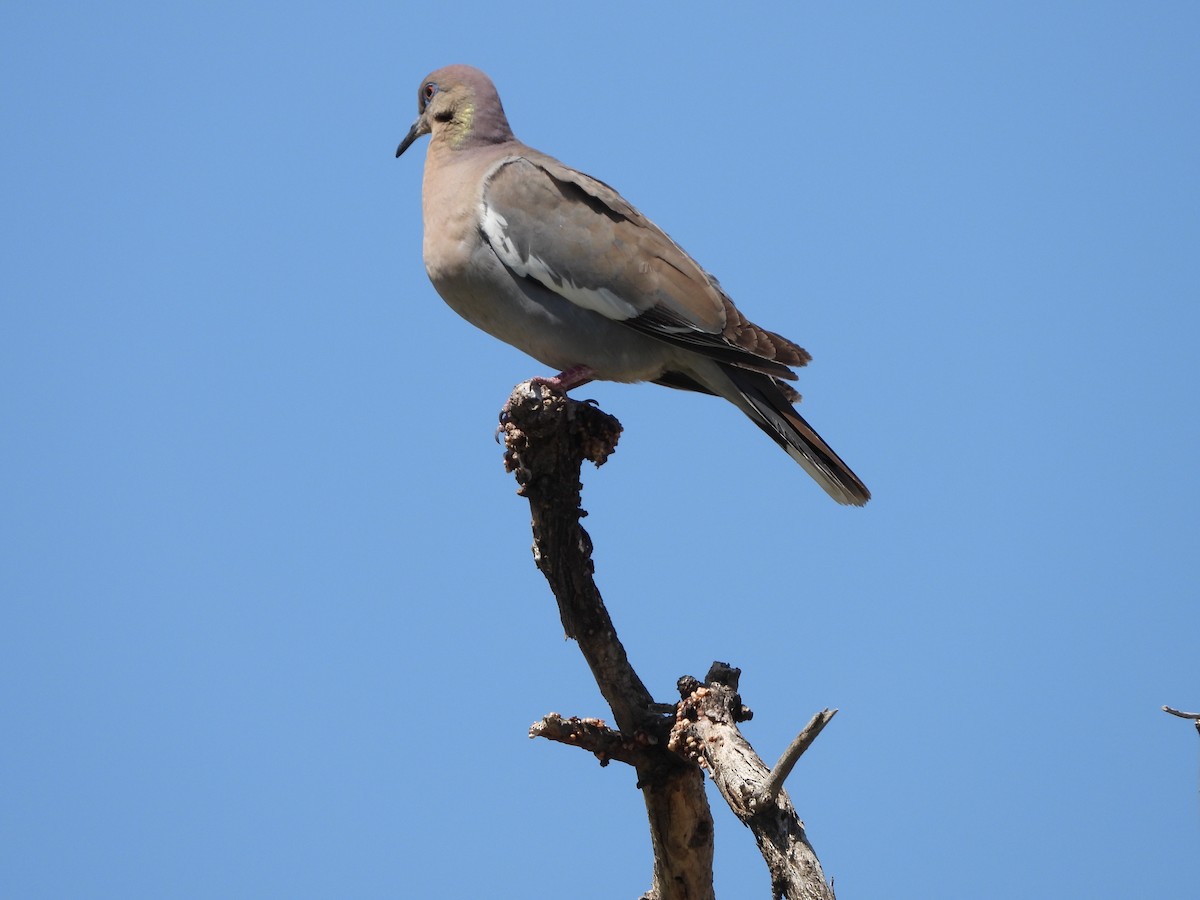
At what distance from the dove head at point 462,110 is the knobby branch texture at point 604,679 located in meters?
1.72

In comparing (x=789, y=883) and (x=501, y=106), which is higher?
(x=501, y=106)

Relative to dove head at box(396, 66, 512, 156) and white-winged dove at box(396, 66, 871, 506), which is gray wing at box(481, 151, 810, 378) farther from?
dove head at box(396, 66, 512, 156)

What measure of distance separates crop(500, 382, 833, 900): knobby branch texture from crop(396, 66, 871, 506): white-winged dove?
50 cm

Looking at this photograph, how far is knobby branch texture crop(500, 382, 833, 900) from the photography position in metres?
4.22

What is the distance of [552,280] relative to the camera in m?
4.86

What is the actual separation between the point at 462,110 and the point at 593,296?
1.27 meters

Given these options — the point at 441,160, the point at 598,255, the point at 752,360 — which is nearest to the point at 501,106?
the point at 441,160

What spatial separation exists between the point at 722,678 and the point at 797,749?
0.94 metres

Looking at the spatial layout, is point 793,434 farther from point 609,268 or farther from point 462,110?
point 462,110

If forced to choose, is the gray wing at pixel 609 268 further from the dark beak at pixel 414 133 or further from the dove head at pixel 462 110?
the dark beak at pixel 414 133

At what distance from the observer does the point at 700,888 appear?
439cm

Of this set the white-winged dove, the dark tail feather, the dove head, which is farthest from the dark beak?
the dark tail feather

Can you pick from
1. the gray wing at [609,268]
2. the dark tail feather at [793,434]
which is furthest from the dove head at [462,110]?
the dark tail feather at [793,434]

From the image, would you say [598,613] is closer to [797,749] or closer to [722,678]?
[722,678]
